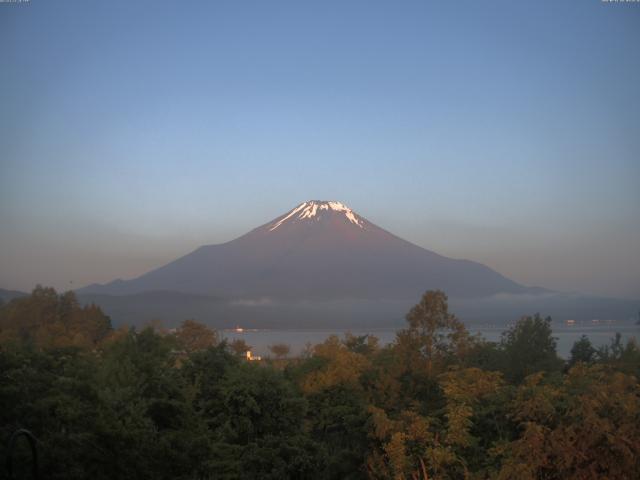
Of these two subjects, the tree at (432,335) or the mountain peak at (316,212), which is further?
the mountain peak at (316,212)

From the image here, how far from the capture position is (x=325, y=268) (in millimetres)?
77688

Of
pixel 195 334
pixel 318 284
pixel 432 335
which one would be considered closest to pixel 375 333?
pixel 318 284

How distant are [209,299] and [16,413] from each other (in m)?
69.3

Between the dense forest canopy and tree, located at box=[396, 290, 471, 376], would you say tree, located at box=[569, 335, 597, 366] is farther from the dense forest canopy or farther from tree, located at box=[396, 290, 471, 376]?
tree, located at box=[396, 290, 471, 376]

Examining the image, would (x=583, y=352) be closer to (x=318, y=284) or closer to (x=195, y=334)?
(x=195, y=334)

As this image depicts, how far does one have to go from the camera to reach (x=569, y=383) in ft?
46.6

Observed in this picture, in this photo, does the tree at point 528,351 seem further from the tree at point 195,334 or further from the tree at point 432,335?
the tree at point 195,334

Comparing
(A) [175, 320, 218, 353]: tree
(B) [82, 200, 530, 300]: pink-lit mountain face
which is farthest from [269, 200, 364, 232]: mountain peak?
(A) [175, 320, 218, 353]: tree

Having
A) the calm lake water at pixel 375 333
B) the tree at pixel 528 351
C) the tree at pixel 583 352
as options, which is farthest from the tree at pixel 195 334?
the calm lake water at pixel 375 333

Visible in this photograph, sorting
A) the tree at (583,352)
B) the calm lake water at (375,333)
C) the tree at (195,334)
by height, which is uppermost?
the tree at (195,334)

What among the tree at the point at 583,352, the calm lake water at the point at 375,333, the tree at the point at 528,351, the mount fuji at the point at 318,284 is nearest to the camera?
the tree at the point at 528,351

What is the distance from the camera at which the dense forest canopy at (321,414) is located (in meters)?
9.67

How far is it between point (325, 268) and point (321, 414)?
59489 millimetres

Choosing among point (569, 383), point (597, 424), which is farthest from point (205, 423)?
point (597, 424)
